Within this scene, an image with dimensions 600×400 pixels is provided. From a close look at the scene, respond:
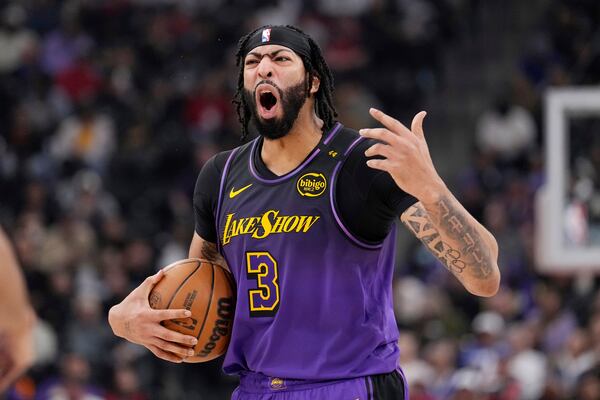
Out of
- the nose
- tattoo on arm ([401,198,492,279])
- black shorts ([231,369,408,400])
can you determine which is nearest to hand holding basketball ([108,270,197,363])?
black shorts ([231,369,408,400])

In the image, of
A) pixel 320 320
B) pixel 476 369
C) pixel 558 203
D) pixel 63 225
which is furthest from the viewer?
pixel 63 225

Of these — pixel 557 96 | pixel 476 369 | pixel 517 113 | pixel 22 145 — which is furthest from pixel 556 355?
pixel 22 145

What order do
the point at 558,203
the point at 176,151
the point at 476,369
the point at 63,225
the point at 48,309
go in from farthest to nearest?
the point at 176,151 → the point at 63,225 → the point at 48,309 → the point at 476,369 → the point at 558,203

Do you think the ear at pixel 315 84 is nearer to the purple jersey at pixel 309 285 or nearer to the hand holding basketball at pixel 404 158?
the purple jersey at pixel 309 285

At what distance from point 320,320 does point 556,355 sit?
6327mm

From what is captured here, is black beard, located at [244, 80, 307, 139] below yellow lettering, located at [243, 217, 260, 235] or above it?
above

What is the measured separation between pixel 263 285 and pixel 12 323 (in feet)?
6.12

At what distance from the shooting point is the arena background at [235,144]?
10727mm

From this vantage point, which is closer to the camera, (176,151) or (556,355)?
(556,355)

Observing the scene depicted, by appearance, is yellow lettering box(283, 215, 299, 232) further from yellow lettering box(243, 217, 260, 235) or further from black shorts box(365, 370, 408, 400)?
black shorts box(365, 370, 408, 400)

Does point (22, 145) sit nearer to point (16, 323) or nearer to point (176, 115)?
point (176, 115)

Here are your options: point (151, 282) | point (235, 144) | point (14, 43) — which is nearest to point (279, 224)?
point (151, 282)

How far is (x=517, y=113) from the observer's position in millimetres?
14102

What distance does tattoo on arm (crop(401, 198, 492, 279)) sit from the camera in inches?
174
